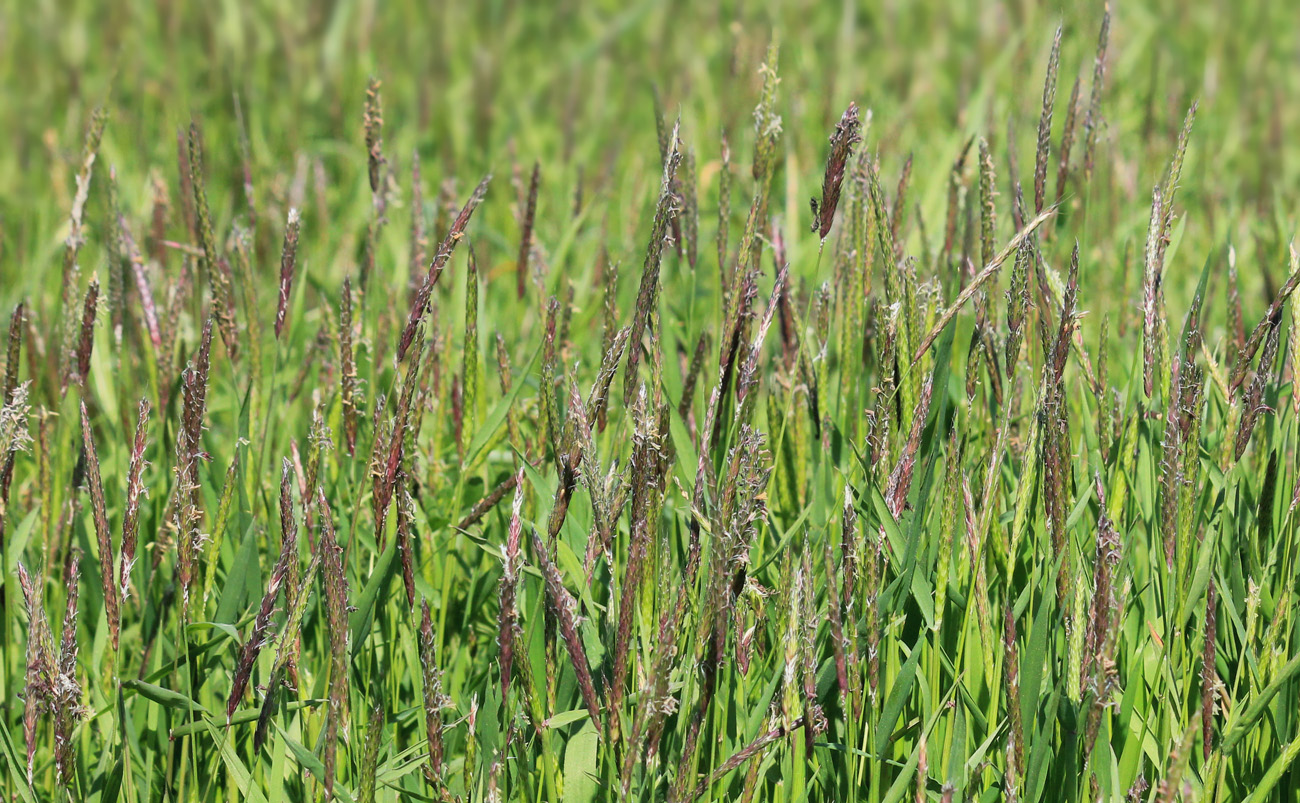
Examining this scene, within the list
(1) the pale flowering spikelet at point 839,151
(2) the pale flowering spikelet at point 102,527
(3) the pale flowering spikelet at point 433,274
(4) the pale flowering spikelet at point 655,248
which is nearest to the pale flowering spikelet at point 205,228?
(2) the pale flowering spikelet at point 102,527

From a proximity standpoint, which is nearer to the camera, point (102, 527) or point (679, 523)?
point (102, 527)

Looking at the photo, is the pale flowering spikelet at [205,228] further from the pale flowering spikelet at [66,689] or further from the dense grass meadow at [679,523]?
the pale flowering spikelet at [66,689]

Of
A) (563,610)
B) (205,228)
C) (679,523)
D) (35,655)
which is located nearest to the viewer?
(563,610)

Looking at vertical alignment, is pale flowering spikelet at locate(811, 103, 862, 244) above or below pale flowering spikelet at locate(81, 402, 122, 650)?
above

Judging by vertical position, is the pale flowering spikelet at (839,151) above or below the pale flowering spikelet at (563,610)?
above

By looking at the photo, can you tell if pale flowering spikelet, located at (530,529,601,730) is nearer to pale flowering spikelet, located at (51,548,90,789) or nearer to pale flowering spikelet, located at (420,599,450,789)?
pale flowering spikelet, located at (420,599,450,789)

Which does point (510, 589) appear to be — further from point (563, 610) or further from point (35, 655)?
point (35, 655)

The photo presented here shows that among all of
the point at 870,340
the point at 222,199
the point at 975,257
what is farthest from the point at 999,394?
the point at 222,199

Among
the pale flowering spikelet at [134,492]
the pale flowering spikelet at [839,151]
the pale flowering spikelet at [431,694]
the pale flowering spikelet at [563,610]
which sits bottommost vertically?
the pale flowering spikelet at [431,694]

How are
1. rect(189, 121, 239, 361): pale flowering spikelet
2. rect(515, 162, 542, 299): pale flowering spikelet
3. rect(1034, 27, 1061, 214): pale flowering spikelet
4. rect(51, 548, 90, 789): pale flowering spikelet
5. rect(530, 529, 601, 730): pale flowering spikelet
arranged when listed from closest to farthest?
1. rect(530, 529, 601, 730): pale flowering spikelet
2. rect(51, 548, 90, 789): pale flowering spikelet
3. rect(1034, 27, 1061, 214): pale flowering spikelet
4. rect(189, 121, 239, 361): pale flowering spikelet
5. rect(515, 162, 542, 299): pale flowering spikelet

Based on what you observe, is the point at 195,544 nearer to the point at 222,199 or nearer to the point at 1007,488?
the point at 1007,488

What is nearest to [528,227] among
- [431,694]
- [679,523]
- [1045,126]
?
[679,523]

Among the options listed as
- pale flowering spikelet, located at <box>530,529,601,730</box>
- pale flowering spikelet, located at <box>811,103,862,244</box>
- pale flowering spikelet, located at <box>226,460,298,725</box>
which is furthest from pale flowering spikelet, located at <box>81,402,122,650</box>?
pale flowering spikelet, located at <box>811,103,862,244</box>

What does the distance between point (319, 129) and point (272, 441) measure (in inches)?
113
